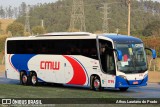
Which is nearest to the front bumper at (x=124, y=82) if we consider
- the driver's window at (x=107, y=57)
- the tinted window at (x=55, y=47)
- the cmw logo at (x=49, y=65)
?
the driver's window at (x=107, y=57)

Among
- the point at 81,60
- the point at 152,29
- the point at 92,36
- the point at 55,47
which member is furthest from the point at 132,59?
the point at 152,29

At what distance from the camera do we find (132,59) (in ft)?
79.2

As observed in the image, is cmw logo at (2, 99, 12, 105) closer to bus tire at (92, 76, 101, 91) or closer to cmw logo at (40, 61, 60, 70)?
A: bus tire at (92, 76, 101, 91)

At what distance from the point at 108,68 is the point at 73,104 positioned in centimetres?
878

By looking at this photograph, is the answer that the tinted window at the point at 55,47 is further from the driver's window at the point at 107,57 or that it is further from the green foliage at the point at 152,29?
the green foliage at the point at 152,29

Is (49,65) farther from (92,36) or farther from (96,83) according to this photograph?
(96,83)

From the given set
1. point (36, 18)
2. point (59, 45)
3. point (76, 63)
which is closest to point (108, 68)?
point (76, 63)

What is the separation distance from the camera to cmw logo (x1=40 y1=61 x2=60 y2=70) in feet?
89.0

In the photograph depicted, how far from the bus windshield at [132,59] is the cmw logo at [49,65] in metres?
4.52

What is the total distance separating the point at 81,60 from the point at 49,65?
2.82 m

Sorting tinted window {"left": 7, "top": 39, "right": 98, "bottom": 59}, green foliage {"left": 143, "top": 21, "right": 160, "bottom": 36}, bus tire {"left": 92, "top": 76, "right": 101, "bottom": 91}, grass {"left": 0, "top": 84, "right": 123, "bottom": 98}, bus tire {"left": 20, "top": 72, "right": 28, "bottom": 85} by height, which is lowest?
green foliage {"left": 143, "top": 21, "right": 160, "bottom": 36}

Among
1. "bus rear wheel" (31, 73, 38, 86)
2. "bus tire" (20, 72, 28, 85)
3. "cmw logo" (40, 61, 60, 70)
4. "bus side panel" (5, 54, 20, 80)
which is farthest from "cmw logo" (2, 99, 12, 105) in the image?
"bus side panel" (5, 54, 20, 80)

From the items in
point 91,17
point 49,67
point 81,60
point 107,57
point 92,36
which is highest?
point 92,36

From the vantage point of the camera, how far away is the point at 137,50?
80.8 ft
